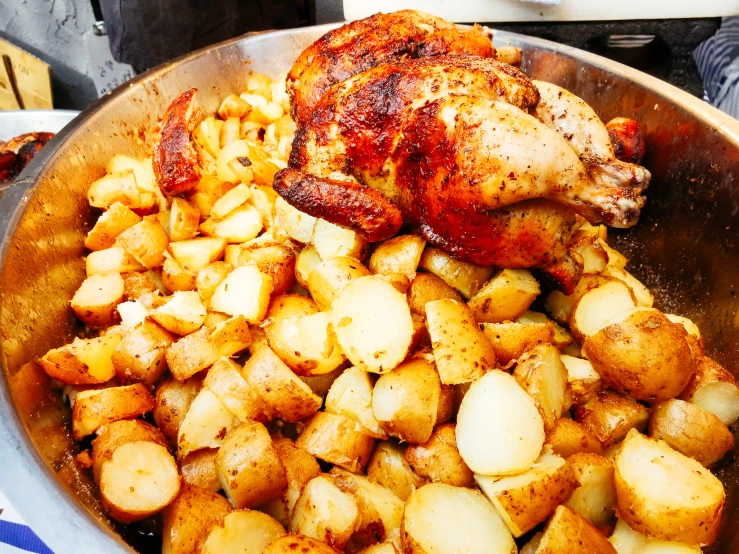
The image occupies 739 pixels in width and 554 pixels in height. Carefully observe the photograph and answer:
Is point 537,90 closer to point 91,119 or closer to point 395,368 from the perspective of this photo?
point 395,368

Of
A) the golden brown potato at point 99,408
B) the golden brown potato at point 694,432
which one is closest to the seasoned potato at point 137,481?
the golden brown potato at point 99,408

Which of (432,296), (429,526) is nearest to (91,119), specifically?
(432,296)

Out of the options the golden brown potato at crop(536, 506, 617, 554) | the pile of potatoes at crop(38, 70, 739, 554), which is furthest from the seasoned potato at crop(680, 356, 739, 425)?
the golden brown potato at crop(536, 506, 617, 554)

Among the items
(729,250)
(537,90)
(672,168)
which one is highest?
(537,90)

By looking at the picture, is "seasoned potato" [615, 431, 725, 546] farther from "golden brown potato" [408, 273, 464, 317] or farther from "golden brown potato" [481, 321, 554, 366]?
"golden brown potato" [408, 273, 464, 317]

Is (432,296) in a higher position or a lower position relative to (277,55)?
lower
